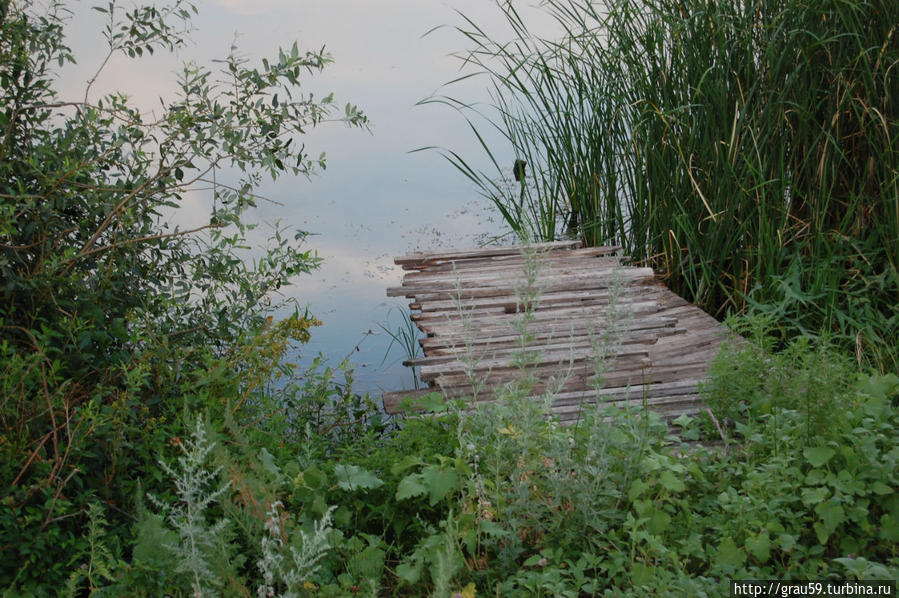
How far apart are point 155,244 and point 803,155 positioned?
11.7 feet

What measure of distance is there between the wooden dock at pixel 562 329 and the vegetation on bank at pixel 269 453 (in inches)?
13.0

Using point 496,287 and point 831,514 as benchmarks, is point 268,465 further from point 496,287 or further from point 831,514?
point 496,287

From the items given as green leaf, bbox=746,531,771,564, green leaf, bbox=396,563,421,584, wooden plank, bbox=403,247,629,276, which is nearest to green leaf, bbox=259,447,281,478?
green leaf, bbox=396,563,421,584

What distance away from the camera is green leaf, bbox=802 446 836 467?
203 cm

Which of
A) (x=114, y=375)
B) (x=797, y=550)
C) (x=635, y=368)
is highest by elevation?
(x=114, y=375)

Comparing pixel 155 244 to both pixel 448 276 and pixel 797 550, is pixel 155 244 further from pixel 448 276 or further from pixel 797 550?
pixel 797 550

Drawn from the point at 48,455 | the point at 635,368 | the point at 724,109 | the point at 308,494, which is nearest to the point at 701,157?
the point at 724,109

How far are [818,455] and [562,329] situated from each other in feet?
5.47

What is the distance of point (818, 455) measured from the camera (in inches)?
80.6

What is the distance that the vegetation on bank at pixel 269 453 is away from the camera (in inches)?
74.3

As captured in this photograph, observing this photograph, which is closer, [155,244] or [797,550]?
[797,550]

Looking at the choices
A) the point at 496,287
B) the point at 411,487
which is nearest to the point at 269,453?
the point at 411,487

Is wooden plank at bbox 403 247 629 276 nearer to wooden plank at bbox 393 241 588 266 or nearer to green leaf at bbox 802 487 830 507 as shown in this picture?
wooden plank at bbox 393 241 588 266

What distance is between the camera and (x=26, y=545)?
2033 millimetres
